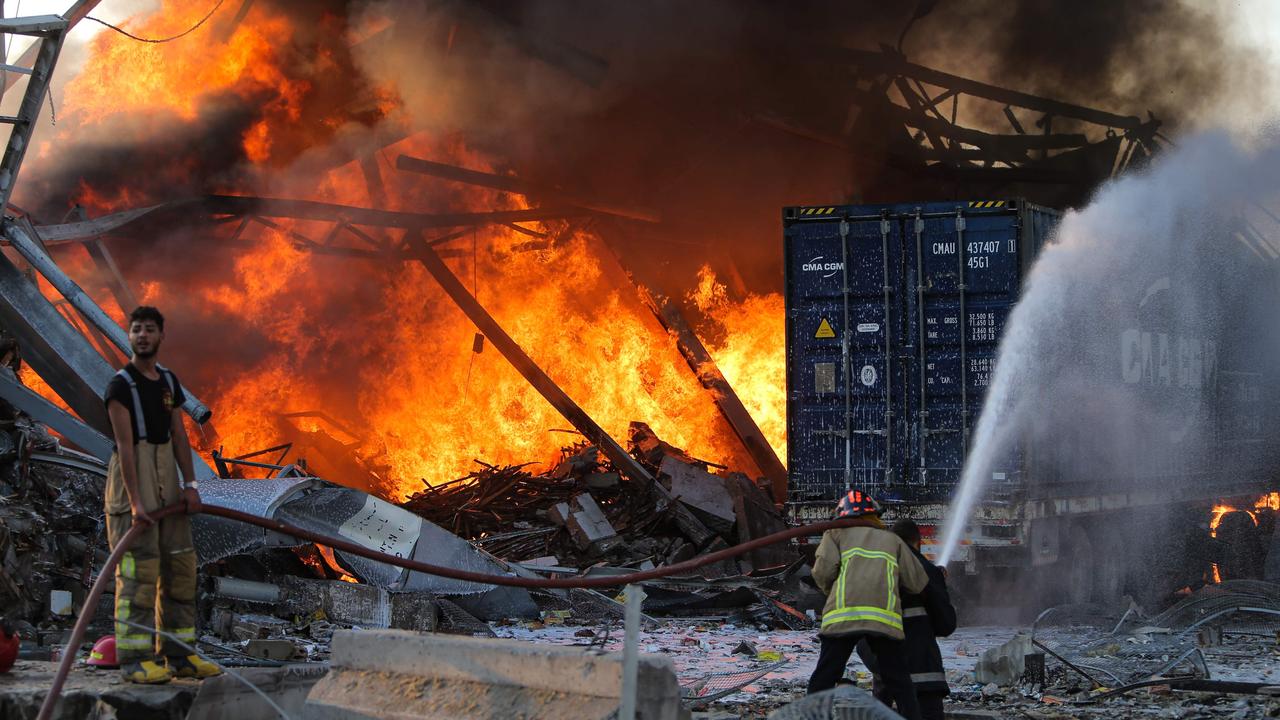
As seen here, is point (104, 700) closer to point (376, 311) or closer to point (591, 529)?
point (591, 529)

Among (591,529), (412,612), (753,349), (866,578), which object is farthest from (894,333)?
(753,349)

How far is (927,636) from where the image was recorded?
239 inches

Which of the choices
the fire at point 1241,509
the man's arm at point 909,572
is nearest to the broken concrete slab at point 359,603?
the man's arm at point 909,572

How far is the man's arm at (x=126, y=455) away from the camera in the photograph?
565 cm

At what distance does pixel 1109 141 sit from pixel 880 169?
3552 millimetres

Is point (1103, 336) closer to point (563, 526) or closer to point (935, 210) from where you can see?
point (935, 210)

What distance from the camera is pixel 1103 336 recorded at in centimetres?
1212

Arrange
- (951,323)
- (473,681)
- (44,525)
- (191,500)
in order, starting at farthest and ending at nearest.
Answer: (951,323)
(44,525)
(191,500)
(473,681)

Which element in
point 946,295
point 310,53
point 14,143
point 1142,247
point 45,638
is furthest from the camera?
point 310,53

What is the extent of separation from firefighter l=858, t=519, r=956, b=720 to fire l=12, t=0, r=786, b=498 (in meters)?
12.6

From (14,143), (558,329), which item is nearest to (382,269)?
(558,329)

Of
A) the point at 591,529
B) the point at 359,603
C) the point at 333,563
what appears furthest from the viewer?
the point at 591,529

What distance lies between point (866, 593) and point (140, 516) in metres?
3.17

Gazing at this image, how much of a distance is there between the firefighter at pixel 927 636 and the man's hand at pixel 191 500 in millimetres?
3051
